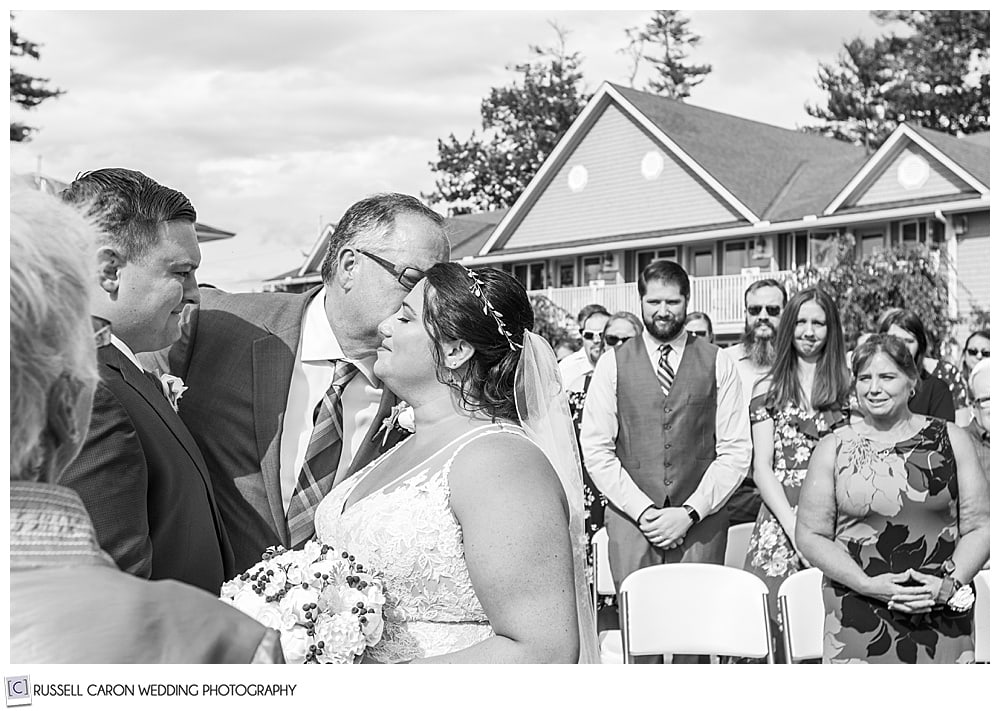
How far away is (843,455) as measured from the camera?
4.45 meters

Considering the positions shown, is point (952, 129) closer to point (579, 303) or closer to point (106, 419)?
point (579, 303)

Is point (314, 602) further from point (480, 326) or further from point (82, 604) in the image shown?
point (82, 604)

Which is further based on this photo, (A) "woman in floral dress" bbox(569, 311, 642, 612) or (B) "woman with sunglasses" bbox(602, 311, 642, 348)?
(B) "woman with sunglasses" bbox(602, 311, 642, 348)

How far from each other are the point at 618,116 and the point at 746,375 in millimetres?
18966

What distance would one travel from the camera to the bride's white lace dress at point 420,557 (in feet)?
8.84

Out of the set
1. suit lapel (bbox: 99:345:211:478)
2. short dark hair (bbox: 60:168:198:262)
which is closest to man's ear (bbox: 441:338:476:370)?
suit lapel (bbox: 99:345:211:478)

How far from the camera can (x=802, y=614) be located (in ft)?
15.9

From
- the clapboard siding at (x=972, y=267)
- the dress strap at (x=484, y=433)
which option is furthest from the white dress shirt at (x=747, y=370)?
the clapboard siding at (x=972, y=267)

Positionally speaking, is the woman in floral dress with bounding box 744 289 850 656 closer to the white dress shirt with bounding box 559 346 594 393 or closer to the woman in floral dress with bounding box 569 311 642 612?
the woman in floral dress with bounding box 569 311 642 612

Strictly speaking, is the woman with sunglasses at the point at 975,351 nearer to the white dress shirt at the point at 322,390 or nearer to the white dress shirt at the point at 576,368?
the white dress shirt at the point at 576,368

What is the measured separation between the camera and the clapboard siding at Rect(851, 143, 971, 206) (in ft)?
70.8

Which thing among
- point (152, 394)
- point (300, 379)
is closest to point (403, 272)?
point (300, 379)

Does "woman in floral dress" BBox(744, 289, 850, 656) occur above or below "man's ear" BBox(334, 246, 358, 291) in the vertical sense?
below

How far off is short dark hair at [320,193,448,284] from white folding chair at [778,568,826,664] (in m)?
2.35
